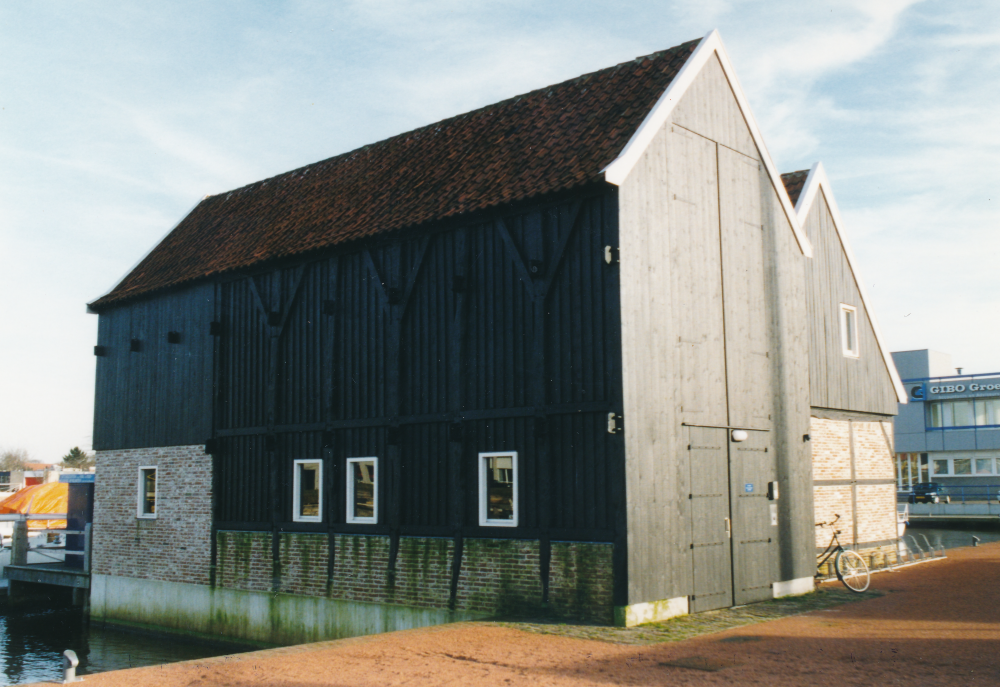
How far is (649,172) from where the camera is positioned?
1459 centimetres

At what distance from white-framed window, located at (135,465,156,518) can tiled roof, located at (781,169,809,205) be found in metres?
16.1

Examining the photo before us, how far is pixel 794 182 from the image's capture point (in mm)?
21406

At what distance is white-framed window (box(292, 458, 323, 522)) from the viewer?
59.4 ft

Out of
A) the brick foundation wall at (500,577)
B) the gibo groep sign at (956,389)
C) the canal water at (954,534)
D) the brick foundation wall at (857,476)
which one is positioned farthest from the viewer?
the gibo groep sign at (956,389)

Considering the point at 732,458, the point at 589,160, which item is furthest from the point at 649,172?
the point at 732,458

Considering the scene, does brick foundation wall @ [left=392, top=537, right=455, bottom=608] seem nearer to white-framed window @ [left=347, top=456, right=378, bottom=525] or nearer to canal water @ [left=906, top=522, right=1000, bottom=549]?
white-framed window @ [left=347, top=456, right=378, bottom=525]

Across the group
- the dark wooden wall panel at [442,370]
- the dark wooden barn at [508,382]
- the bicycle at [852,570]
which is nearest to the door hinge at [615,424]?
the dark wooden barn at [508,382]

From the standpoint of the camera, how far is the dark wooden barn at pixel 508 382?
546 inches

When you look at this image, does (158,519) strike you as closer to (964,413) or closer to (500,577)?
(500,577)

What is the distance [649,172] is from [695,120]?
187 cm

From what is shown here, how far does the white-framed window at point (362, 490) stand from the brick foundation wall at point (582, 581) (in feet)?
14.2

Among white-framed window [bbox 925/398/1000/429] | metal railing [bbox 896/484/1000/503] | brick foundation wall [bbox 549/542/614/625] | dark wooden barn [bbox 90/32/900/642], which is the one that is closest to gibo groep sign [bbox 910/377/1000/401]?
white-framed window [bbox 925/398/1000/429]

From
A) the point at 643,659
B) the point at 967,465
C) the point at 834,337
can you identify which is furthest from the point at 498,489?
the point at 967,465

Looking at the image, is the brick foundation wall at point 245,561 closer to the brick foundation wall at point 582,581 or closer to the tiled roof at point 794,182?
the brick foundation wall at point 582,581
